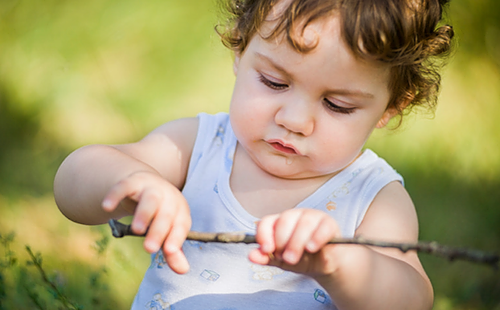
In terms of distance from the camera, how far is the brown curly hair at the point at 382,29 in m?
0.99

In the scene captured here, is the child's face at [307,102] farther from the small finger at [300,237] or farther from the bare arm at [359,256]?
the small finger at [300,237]

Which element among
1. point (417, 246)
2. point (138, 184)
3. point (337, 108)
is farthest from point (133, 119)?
point (417, 246)

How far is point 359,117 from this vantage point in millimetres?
1074

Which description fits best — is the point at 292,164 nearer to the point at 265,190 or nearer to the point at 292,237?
the point at 265,190

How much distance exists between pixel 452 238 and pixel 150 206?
145 centimetres

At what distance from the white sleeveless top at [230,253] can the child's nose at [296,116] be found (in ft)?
0.68

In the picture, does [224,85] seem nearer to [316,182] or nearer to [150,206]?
[316,182]

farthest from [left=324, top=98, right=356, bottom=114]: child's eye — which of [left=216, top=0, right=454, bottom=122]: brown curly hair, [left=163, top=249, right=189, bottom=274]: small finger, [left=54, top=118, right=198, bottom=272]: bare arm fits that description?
[left=163, top=249, right=189, bottom=274]: small finger

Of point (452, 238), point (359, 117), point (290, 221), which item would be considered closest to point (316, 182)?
point (359, 117)

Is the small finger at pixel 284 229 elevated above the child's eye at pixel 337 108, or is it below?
below

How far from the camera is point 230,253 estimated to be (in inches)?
45.4

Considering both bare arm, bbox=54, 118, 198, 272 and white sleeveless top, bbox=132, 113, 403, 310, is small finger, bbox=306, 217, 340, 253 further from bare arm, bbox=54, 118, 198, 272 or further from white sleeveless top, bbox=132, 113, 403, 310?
white sleeveless top, bbox=132, 113, 403, 310

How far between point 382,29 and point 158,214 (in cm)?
53

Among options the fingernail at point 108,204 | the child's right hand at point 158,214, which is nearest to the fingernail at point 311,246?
the child's right hand at point 158,214
